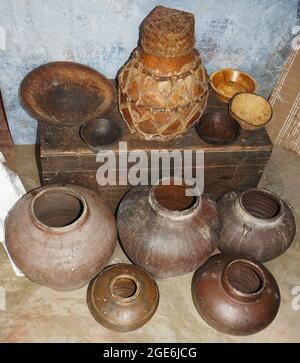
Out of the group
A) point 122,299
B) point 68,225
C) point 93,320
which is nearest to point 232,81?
point 68,225

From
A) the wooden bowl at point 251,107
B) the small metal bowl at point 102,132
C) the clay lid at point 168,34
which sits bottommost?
the small metal bowl at point 102,132

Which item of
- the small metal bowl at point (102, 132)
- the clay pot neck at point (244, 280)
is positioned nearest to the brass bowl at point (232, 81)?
the small metal bowl at point (102, 132)

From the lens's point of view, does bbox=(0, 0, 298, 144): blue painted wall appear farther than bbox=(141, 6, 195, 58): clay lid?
Yes

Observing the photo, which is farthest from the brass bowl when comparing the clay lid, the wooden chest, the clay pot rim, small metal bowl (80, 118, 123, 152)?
the clay pot rim

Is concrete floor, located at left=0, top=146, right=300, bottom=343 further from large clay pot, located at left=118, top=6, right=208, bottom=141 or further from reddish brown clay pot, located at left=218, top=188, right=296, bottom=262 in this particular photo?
large clay pot, located at left=118, top=6, right=208, bottom=141

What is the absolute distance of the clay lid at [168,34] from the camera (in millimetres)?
2980

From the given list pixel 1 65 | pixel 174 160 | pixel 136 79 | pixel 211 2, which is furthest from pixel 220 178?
pixel 1 65

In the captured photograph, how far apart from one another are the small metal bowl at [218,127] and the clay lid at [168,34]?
0.83 metres

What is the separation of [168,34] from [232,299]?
206 centimetres

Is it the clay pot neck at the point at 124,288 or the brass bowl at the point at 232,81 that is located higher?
the brass bowl at the point at 232,81

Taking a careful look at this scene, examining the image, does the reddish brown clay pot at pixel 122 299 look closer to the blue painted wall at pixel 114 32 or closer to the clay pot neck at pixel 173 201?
the clay pot neck at pixel 173 201

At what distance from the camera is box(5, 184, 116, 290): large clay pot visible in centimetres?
295

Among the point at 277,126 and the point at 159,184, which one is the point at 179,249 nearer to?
the point at 159,184

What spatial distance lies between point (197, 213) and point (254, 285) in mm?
866
